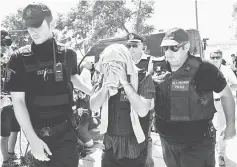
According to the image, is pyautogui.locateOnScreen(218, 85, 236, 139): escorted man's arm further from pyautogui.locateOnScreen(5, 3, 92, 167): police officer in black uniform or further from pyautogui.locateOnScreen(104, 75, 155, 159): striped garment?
pyautogui.locateOnScreen(5, 3, 92, 167): police officer in black uniform

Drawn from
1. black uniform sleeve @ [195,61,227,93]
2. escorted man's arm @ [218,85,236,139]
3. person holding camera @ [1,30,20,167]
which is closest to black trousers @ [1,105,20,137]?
person holding camera @ [1,30,20,167]

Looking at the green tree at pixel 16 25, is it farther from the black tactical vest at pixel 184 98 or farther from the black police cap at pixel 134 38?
the black tactical vest at pixel 184 98

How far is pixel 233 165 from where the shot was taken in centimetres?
428

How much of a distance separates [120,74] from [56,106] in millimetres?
609

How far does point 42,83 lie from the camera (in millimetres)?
2277

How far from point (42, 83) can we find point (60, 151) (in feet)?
1.84

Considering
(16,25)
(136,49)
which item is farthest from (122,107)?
(16,25)

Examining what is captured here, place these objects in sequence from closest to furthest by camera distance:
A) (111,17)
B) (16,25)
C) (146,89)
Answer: (146,89) → (111,17) → (16,25)

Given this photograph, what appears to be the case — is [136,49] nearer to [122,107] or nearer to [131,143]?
[122,107]

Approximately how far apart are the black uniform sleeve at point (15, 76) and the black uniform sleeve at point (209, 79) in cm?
150

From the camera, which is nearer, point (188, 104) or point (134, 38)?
point (188, 104)

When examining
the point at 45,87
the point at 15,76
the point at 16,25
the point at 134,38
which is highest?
the point at 16,25

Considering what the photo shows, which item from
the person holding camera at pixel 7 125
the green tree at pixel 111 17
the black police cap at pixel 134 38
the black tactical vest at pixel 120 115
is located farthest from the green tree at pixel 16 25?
the black tactical vest at pixel 120 115

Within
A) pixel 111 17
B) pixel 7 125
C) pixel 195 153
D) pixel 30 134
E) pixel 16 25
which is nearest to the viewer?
pixel 30 134
